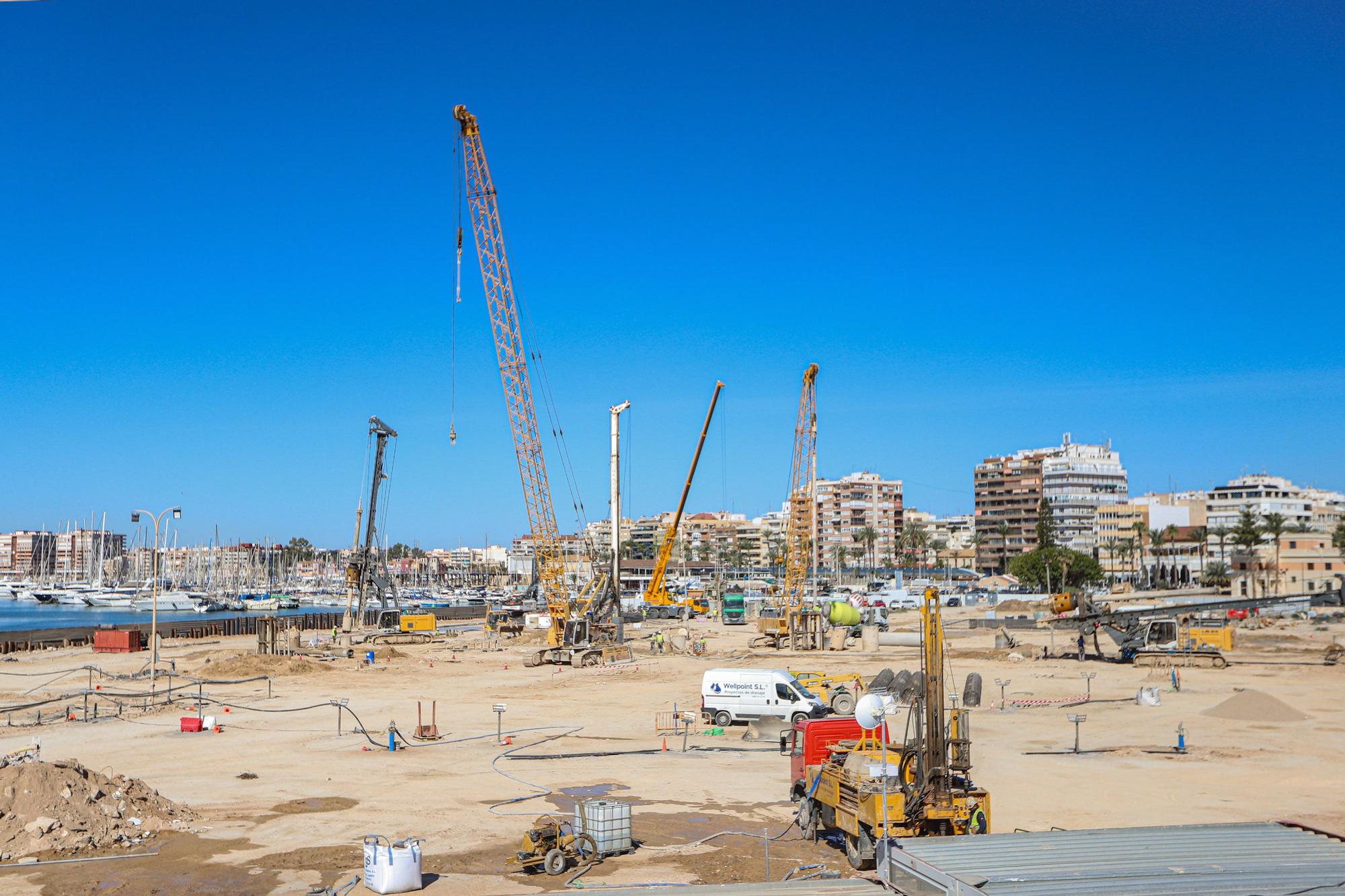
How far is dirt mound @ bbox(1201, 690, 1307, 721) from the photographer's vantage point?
1547 inches

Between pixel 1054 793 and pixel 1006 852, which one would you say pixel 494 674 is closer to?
pixel 1054 793

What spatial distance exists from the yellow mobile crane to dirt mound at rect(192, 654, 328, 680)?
5699 cm

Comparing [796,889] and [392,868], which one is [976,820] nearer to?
[796,889]

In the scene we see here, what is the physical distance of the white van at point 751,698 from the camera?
A: 38781 millimetres

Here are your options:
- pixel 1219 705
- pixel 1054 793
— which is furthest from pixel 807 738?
pixel 1219 705

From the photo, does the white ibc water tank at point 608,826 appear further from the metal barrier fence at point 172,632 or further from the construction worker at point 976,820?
the metal barrier fence at point 172,632

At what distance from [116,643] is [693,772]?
62.1 m

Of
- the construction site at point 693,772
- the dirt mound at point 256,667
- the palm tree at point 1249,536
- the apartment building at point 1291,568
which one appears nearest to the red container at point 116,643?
the construction site at point 693,772

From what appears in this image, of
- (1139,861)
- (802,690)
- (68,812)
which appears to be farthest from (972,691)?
(802,690)

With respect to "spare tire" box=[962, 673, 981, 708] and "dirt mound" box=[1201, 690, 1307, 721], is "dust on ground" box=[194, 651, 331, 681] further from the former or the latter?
"spare tire" box=[962, 673, 981, 708]

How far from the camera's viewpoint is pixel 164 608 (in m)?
184

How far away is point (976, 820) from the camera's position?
1794 centimetres

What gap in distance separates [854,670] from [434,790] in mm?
37827

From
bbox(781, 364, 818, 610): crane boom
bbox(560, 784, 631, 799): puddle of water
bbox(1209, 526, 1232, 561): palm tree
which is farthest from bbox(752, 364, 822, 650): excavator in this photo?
bbox(1209, 526, 1232, 561): palm tree
